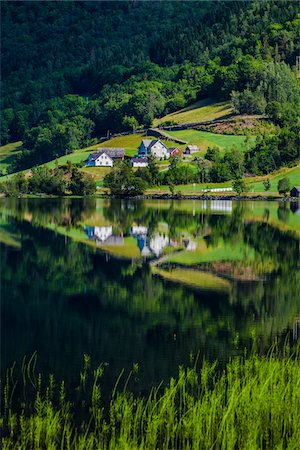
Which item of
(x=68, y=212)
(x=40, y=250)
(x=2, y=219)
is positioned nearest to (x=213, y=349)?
(x=40, y=250)

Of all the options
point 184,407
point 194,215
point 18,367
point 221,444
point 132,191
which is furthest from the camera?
point 132,191

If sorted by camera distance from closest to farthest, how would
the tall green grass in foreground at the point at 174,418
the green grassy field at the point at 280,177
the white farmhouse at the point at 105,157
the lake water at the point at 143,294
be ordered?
the tall green grass in foreground at the point at 174,418, the lake water at the point at 143,294, the green grassy field at the point at 280,177, the white farmhouse at the point at 105,157

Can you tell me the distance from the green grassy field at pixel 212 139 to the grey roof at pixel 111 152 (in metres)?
15.3

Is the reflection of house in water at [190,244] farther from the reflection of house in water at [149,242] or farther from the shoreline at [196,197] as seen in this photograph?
the shoreline at [196,197]

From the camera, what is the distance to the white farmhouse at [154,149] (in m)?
166

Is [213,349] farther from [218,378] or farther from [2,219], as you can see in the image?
[2,219]

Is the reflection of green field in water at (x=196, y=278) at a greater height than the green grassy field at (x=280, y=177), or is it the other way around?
the green grassy field at (x=280, y=177)

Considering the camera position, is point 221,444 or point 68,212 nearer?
point 221,444

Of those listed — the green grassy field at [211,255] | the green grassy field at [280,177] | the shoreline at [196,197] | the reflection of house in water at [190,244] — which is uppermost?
the green grassy field at [280,177]

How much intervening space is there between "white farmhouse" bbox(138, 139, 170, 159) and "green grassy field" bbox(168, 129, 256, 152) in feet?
22.5

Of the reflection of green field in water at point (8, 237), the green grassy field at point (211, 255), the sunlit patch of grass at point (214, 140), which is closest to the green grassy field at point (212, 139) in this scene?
the sunlit patch of grass at point (214, 140)

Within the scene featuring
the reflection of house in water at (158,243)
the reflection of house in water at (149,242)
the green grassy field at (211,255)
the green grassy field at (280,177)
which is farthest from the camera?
the green grassy field at (280,177)

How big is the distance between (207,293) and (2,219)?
44.7 meters

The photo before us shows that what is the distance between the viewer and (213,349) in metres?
25.6
